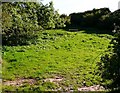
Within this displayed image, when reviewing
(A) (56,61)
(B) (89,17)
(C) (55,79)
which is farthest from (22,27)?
(B) (89,17)

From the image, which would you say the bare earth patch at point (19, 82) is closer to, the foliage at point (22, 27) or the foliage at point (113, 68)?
the foliage at point (22, 27)

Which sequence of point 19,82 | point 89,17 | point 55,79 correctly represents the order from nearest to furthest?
point 19,82 < point 55,79 < point 89,17

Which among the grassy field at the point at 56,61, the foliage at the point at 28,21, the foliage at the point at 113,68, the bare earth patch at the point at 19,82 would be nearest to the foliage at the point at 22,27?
the foliage at the point at 28,21

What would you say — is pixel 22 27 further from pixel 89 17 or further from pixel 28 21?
pixel 89 17

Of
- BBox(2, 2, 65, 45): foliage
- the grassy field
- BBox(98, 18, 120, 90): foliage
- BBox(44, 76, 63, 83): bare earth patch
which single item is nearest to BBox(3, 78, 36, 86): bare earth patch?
the grassy field

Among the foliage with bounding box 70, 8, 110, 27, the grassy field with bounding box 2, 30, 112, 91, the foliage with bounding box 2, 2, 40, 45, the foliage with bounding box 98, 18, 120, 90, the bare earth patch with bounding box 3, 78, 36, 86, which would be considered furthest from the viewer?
the foliage with bounding box 70, 8, 110, 27

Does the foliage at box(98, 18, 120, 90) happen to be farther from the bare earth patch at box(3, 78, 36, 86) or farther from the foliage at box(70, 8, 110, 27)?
the foliage at box(70, 8, 110, 27)

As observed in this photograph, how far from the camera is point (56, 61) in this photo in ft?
81.9

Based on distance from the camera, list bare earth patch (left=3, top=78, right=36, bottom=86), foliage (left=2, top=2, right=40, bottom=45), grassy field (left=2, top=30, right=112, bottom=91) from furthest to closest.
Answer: foliage (left=2, top=2, right=40, bottom=45)
grassy field (left=2, top=30, right=112, bottom=91)
bare earth patch (left=3, top=78, right=36, bottom=86)

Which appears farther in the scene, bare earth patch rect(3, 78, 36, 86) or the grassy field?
the grassy field

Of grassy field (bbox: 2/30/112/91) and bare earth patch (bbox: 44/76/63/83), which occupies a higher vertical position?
grassy field (bbox: 2/30/112/91)

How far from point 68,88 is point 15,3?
8989 millimetres

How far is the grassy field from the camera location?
793 inches

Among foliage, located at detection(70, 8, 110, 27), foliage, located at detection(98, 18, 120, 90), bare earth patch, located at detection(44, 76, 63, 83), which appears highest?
foliage, located at detection(70, 8, 110, 27)
